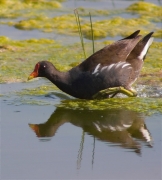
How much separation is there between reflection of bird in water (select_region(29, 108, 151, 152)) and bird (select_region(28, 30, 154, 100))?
44 cm

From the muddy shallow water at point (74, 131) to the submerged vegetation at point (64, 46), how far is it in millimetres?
20

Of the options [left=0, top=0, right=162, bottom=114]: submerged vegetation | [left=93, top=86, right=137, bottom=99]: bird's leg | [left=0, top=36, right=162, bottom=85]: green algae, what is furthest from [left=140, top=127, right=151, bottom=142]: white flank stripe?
[left=0, top=36, right=162, bottom=85]: green algae

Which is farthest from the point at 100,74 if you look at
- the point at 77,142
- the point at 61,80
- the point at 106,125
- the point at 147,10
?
the point at 147,10

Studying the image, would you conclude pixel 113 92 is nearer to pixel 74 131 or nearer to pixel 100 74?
pixel 100 74

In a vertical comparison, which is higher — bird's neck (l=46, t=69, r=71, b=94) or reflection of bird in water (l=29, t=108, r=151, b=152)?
bird's neck (l=46, t=69, r=71, b=94)

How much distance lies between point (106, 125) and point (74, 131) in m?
0.37

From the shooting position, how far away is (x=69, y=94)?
6.56 meters

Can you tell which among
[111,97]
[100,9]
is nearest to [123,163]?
[111,97]

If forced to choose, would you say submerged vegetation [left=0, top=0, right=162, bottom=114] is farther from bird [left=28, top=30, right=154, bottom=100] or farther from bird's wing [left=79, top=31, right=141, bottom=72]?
bird's wing [left=79, top=31, right=141, bottom=72]

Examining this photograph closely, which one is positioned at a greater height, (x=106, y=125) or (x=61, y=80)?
(x=61, y=80)

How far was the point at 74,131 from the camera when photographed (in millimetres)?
5367

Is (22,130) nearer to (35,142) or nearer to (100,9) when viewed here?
(35,142)

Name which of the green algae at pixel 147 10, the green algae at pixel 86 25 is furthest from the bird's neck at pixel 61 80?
the green algae at pixel 147 10

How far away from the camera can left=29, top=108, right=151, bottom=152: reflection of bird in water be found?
16.9 feet
